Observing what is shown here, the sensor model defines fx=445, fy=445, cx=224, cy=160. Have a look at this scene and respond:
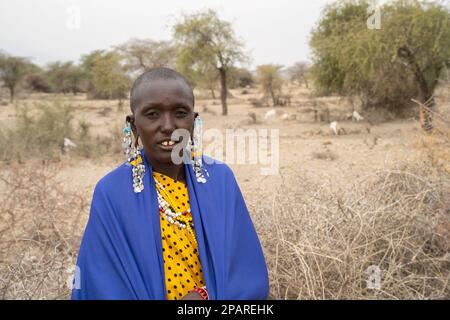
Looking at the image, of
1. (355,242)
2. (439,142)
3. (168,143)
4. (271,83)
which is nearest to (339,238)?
(355,242)

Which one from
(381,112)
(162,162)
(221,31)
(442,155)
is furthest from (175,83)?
(221,31)

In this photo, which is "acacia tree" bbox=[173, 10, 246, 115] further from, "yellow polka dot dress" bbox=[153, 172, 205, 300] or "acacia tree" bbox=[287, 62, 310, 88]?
"acacia tree" bbox=[287, 62, 310, 88]

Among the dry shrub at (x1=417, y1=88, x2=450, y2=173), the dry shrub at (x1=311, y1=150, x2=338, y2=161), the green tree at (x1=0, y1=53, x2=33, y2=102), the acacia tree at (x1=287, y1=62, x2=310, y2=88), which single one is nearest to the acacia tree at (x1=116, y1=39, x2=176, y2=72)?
the green tree at (x1=0, y1=53, x2=33, y2=102)

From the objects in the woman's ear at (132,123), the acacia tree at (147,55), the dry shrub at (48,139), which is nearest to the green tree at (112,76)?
the acacia tree at (147,55)

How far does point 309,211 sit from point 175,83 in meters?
1.54

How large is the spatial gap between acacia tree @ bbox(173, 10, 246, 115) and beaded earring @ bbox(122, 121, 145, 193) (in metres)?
17.3

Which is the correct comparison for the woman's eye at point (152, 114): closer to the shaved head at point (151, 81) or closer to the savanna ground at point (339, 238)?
the shaved head at point (151, 81)

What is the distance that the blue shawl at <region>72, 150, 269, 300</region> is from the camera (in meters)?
1.49

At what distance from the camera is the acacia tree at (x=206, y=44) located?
18766mm

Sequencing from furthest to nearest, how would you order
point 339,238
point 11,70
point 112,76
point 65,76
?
point 65,76, point 11,70, point 112,76, point 339,238

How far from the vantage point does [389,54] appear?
38.4ft

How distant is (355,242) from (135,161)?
4.94 feet

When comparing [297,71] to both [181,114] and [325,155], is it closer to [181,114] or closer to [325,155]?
[325,155]

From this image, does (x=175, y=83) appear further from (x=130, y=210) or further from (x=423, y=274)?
(x=423, y=274)
